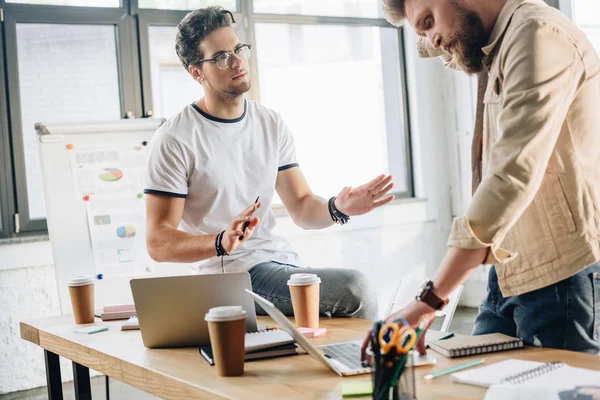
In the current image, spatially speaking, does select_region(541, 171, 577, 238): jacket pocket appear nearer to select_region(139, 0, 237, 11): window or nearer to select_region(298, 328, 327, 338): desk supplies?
select_region(298, 328, 327, 338): desk supplies

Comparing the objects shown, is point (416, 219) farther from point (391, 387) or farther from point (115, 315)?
point (391, 387)

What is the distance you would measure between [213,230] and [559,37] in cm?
135

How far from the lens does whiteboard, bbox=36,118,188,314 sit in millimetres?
3102

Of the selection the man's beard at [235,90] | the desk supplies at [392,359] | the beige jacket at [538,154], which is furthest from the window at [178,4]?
the desk supplies at [392,359]

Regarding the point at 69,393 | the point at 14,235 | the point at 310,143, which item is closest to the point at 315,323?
the point at 69,393

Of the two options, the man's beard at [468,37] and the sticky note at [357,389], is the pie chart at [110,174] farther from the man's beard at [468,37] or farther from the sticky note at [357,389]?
the sticky note at [357,389]

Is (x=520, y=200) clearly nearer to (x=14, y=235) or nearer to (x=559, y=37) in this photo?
(x=559, y=37)

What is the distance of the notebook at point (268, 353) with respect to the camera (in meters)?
1.46

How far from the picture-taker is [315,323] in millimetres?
1775

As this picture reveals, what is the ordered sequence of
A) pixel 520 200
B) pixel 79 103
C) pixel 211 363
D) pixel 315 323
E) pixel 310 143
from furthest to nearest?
pixel 310 143 < pixel 79 103 < pixel 315 323 < pixel 211 363 < pixel 520 200

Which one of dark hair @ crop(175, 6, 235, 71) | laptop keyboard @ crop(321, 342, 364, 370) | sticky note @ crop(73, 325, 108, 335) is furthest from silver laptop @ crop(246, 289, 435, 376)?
dark hair @ crop(175, 6, 235, 71)

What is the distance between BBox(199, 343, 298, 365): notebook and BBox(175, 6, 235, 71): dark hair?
1.39 m

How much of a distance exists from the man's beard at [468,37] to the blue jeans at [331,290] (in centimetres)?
70

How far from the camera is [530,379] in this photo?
1.14 meters
